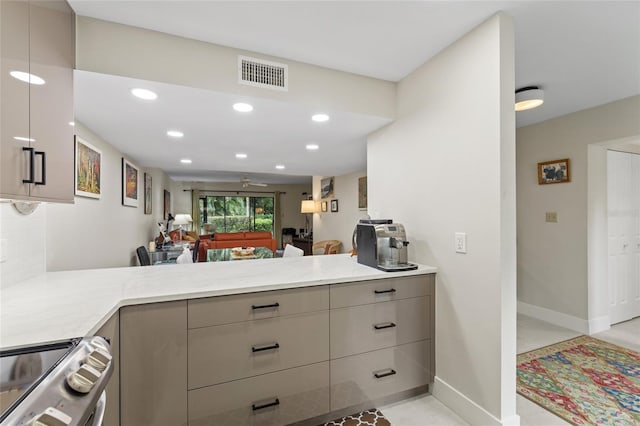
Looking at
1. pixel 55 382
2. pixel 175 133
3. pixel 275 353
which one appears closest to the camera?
pixel 55 382

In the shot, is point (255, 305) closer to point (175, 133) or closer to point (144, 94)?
point (144, 94)

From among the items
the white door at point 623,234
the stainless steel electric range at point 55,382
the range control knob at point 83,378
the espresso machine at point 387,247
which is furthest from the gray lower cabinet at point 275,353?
the white door at point 623,234

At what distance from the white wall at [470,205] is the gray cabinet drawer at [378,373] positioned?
0.49ft

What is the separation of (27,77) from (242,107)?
1.19 meters

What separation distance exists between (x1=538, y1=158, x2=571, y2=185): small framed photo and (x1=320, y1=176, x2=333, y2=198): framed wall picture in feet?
13.9

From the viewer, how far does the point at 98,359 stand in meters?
0.85

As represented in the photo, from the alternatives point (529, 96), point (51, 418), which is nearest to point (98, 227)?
Answer: point (51, 418)

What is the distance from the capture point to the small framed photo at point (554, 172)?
3.20 meters

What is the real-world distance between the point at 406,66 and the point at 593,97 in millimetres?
2122

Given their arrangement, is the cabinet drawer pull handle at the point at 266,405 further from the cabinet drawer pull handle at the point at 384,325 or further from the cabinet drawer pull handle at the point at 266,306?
the cabinet drawer pull handle at the point at 384,325

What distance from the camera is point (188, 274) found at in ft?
6.09

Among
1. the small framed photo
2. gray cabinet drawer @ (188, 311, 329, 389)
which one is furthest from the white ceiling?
gray cabinet drawer @ (188, 311, 329, 389)

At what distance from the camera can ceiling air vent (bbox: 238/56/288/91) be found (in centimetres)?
194

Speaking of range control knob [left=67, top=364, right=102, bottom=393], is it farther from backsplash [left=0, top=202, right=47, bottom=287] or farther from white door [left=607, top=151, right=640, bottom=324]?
white door [left=607, top=151, right=640, bottom=324]
